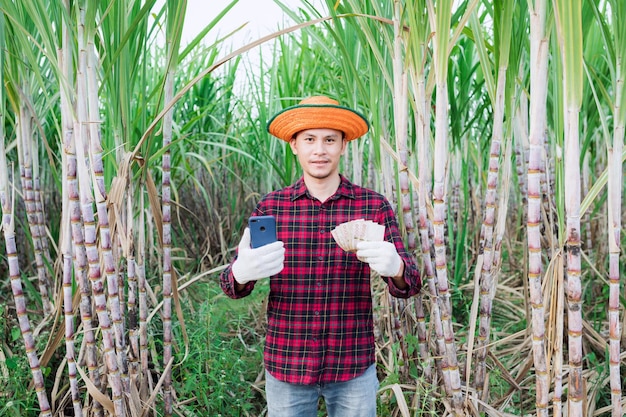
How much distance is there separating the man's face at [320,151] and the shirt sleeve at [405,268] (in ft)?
0.54

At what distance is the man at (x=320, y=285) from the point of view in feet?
3.71

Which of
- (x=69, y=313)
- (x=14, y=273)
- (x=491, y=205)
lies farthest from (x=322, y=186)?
(x=14, y=273)

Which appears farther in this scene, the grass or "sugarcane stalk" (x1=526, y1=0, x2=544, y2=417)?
the grass

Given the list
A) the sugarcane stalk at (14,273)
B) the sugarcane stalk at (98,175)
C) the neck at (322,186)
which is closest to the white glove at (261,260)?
the neck at (322,186)

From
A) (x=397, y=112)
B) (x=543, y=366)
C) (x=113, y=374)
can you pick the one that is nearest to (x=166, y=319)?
(x=113, y=374)

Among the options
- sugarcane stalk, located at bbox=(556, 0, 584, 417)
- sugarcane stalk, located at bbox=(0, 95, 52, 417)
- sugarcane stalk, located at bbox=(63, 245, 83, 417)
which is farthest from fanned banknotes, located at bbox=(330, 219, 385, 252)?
sugarcane stalk, located at bbox=(0, 95, 52, 417)

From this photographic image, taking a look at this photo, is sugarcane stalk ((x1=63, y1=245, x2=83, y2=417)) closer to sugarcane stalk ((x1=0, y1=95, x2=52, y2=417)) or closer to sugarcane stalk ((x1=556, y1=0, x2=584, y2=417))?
sugarcane stalk ((x1=0, y1=95, x2=52, y2=417))

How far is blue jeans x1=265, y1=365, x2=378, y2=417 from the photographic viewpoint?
1.16 metres

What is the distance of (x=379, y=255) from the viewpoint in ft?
3.25

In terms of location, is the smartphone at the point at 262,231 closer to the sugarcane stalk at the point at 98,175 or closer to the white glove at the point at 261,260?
the white glove at the point at 261,260

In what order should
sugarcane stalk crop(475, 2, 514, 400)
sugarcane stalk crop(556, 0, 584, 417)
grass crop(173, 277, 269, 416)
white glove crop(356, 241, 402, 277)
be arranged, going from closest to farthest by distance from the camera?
sugarcane stalk crop(556, 0, 584, 417) < white glove crop(356, 241, 402, 277) < sugarcane stalk crop(475, 2, 514, 400) < grass crop(173, 277, 269, 416)

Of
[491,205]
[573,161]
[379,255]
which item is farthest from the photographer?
[491,205]

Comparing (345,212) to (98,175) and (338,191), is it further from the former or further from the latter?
(98,175)

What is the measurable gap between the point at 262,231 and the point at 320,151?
22 cm
